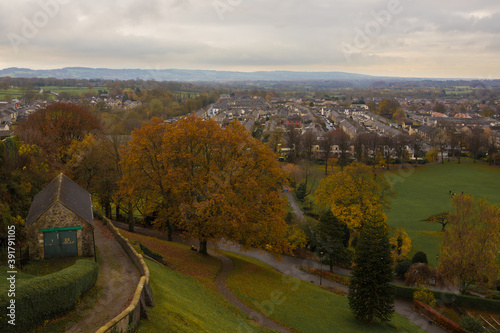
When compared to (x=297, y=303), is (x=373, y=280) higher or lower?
higher

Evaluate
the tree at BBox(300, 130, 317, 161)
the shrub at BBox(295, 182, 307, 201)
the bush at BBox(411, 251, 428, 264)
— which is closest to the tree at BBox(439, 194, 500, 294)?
the bush at BBox(411, 251, 428, 264)

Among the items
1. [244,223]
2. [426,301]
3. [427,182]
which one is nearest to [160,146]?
[244,223]

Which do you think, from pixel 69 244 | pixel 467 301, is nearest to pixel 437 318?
pixel 467 301

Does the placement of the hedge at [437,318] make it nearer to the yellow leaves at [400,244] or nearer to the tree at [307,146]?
the yellow leaves at [400,244]

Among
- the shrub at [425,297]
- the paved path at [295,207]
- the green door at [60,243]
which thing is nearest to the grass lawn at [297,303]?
the shrub at [425,297]

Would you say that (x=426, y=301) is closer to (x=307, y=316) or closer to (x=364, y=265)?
(x=364, y=265)

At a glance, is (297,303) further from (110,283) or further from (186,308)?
(110,283)

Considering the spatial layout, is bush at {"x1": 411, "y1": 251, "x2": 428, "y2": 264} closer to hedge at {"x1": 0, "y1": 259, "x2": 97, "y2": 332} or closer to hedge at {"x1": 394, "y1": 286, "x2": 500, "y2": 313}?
hedge at {"x1": 394, "y1": 286, "x2": 500, "y2": 313}
